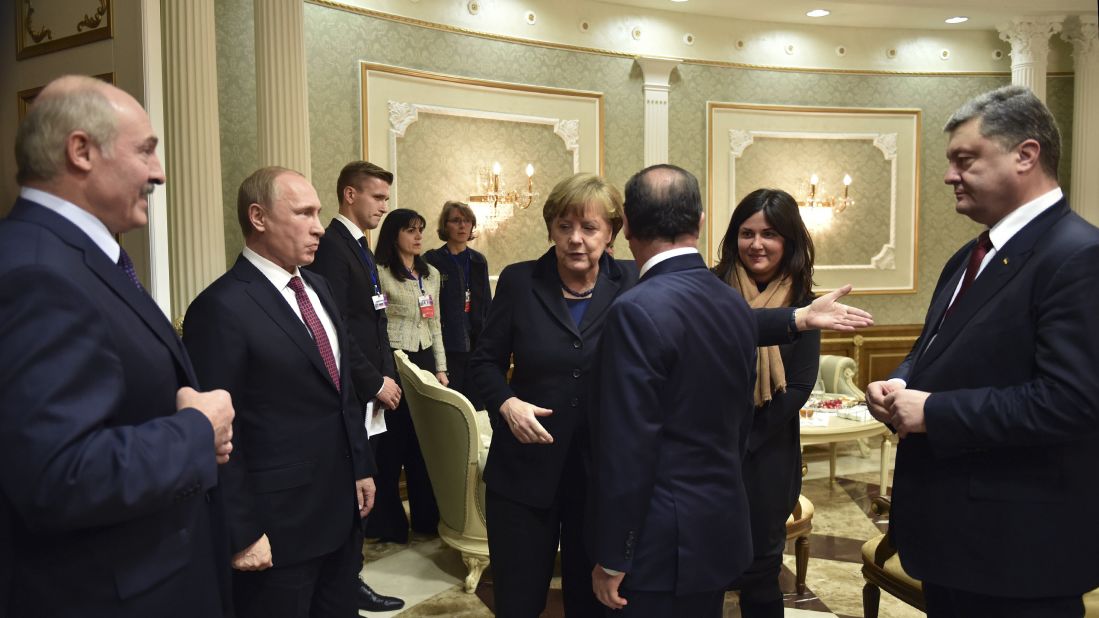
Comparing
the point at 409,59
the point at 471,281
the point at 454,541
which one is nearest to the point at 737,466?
the point at 454,541

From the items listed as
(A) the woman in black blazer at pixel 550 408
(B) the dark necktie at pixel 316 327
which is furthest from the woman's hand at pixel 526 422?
(B) the dark necktie at pixel 316 327

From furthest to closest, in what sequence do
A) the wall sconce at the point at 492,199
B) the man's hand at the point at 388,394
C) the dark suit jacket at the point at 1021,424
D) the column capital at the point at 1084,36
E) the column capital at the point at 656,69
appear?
the column capital at the point at 1084,36 < the column capital at the point at 656,69 < the wall sconce at the point at 492,199 < the man's hand at the point at 388,394 < the dark suit jacket at the point at 1021,424

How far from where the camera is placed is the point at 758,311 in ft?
7.41

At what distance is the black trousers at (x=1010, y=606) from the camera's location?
1.63 metres

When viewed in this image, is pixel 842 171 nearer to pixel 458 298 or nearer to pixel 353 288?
pixel 458 298

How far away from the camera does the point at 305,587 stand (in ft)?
6.75

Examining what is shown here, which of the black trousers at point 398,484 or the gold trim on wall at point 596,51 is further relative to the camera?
the gold trim on wall at point 596,51

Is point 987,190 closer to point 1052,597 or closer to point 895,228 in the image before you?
point 1052,597

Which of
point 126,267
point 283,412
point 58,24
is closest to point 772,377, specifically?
point 283,412

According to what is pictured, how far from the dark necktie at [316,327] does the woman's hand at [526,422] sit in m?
0.46

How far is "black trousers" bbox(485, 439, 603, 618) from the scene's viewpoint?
7.23 ft

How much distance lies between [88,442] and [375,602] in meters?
2.55

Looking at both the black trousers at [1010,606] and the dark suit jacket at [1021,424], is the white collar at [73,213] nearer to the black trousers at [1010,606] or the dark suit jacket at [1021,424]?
the dark suit jacket at [1021,424]

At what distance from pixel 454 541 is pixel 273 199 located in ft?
7.03
